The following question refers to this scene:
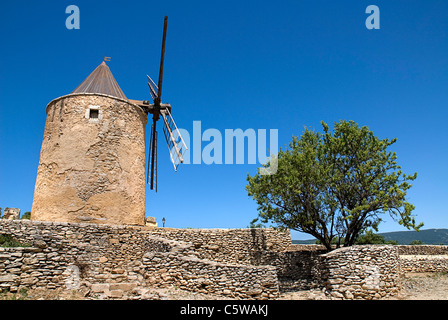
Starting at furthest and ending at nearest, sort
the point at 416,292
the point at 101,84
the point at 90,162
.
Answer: the point at 101,84 < the point at 90,162 < the point at 416,292

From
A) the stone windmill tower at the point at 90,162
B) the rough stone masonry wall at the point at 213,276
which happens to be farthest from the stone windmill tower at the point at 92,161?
the rough stone masonry wall at the point at 213,276

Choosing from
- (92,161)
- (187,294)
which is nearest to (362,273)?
(187,294)

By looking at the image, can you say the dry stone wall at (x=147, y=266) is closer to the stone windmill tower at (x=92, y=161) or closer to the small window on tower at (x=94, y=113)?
the stone windmill tower at (x=92, y=161)

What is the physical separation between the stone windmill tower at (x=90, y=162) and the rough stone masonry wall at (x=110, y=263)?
1.18m

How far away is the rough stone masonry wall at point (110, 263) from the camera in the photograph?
916 cm

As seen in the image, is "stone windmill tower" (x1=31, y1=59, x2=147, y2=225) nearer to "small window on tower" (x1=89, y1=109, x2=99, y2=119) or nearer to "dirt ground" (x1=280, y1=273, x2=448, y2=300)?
"small window on tower" (x1=89, y1=109, x2=99, y2=119)

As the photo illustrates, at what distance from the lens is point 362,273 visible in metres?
10.4

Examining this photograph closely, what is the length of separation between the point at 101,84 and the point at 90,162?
400cm

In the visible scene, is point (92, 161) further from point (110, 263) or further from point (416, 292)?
point (416, 292)

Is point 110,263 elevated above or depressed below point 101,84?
below

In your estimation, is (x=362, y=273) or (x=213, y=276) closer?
(x=213, y=276)

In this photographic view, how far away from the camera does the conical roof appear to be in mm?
13712
